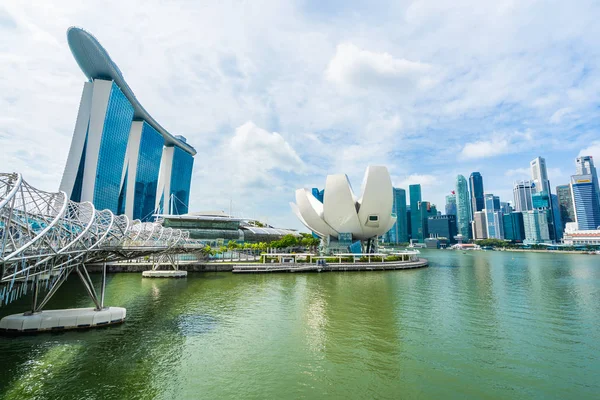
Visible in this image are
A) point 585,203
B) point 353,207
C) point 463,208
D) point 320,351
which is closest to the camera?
point 320,351

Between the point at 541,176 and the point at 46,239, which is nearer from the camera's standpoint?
the point at 46,239

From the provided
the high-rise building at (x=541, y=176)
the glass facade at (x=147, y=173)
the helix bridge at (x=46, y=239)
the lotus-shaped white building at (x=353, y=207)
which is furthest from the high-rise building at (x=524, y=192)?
the helix bridge at (x=46, y=239)

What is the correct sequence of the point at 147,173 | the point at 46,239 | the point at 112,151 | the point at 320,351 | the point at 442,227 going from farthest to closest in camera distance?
the point at 442,227 < the point at 147,173 < the point at 112,151 < the point at 320,351 < the point at 46,239

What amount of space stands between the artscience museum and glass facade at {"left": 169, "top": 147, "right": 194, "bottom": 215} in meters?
68.0

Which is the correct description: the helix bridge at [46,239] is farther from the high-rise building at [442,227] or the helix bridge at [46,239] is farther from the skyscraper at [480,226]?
the skyscraper at [480,226]

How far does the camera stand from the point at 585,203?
126 meters

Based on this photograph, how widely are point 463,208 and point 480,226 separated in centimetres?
2044

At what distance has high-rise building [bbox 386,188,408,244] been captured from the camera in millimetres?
187000

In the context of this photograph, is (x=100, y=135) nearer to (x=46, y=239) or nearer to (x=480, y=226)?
(x=46, y=239)

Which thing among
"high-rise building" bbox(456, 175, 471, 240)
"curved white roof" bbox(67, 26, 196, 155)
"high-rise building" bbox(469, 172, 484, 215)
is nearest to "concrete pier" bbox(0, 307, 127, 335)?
"curved white roof" bbox(67, 26, 196, 155)

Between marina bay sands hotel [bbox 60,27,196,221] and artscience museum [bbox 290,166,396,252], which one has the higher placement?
marina bay sands hotel [bbox 60,27,196,221]

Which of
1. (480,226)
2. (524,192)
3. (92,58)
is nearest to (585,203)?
(480,226)

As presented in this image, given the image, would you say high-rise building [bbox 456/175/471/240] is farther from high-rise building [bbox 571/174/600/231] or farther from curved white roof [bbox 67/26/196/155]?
curved white roof [bbox 67/26/196/155]

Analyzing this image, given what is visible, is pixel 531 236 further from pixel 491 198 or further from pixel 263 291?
pixel 263 291
